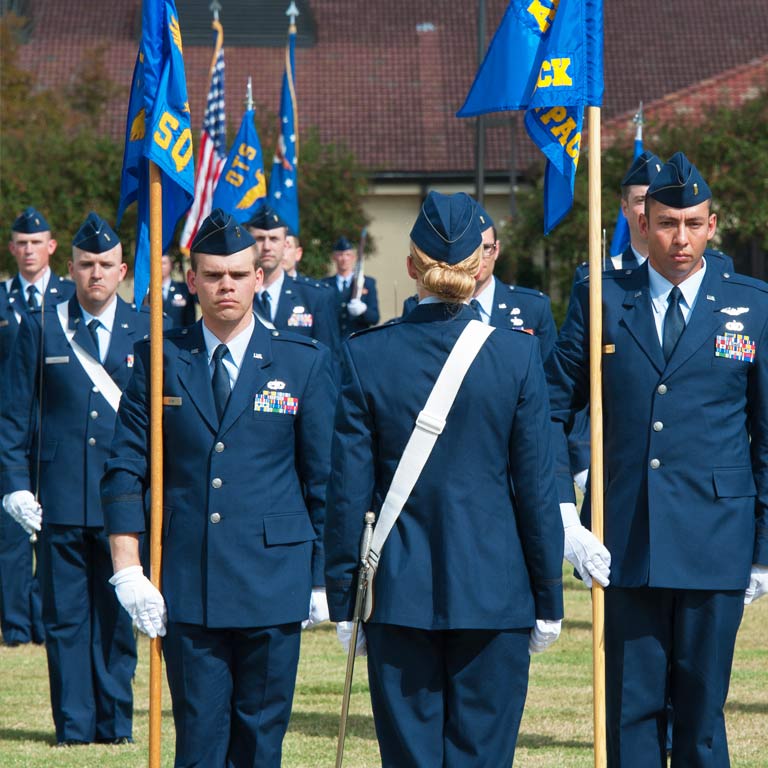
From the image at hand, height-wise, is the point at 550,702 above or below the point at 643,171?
below

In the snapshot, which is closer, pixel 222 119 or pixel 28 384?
pixel 28 384

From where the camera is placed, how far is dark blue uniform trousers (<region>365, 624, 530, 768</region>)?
188 inches

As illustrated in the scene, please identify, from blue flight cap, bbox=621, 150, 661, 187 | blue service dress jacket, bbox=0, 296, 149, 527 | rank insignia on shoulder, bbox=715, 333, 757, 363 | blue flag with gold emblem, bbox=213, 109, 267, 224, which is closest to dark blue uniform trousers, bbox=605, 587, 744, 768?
rank insignia on shoulder, bbox=715, 333, 757, 363

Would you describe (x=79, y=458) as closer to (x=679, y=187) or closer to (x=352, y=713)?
(x=352, y=713)

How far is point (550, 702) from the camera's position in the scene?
870 cm

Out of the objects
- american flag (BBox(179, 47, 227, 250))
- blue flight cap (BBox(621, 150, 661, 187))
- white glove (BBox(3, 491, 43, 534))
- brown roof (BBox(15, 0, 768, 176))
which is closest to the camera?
blue flight cap (BBox(621, 150, 661, 187))

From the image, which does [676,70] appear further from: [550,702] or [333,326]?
[550,702]

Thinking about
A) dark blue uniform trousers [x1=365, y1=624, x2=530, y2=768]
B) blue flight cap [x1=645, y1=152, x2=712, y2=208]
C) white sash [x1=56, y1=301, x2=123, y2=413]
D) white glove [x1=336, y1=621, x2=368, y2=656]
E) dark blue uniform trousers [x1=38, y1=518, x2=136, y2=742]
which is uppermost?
blue flight cap [x1=645, y1=152, x2=712, y2=208]

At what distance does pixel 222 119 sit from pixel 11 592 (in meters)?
6.18

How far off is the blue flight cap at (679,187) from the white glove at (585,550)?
3.66 ft

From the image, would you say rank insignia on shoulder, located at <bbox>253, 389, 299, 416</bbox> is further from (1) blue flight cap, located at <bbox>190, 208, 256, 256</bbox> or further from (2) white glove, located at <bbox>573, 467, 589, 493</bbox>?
(2) white glove, located at <bbox>573, 467, 589, 493</bbox>

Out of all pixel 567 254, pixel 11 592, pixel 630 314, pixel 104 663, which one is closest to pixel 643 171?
pixel 630 314

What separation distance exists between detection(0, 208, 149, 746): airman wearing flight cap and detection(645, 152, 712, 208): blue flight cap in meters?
3.17

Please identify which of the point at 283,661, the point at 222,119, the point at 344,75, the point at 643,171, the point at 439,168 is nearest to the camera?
the point at 283,661
